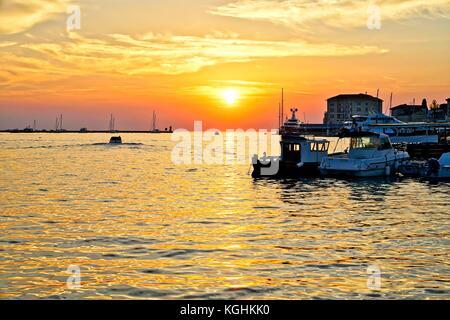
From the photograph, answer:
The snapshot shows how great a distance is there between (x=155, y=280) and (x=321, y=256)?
593cm

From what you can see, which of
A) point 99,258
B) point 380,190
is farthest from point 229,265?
point 380,190

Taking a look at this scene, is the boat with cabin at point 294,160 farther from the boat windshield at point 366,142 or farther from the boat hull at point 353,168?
the boat windshield at point 366,142

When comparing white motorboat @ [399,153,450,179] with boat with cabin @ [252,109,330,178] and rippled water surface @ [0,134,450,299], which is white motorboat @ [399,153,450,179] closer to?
boat with cabin @ [252,109,330,178]

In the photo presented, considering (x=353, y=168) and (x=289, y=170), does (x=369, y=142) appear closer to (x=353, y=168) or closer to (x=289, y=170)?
(x=353, y=168)

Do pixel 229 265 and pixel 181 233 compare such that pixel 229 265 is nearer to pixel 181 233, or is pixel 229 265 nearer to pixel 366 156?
pixel 181 233

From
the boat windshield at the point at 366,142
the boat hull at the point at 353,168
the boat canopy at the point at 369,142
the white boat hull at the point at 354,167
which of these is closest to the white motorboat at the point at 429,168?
the white boat hull at the point at 354,167

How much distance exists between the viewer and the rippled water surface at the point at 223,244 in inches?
522

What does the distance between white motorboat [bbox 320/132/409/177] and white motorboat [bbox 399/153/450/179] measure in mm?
1069

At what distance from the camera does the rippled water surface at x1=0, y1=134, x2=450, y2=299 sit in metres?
13.3

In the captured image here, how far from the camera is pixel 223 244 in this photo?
18641 mm

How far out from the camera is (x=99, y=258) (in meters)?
16.4

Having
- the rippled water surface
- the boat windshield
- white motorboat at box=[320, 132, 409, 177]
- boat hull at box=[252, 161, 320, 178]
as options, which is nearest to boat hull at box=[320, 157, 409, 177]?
white motorboat at box=[320, 132, 409, 177]

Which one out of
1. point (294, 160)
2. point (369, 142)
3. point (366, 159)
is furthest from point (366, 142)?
point (294, 160)

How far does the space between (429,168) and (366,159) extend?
21.1 feet
